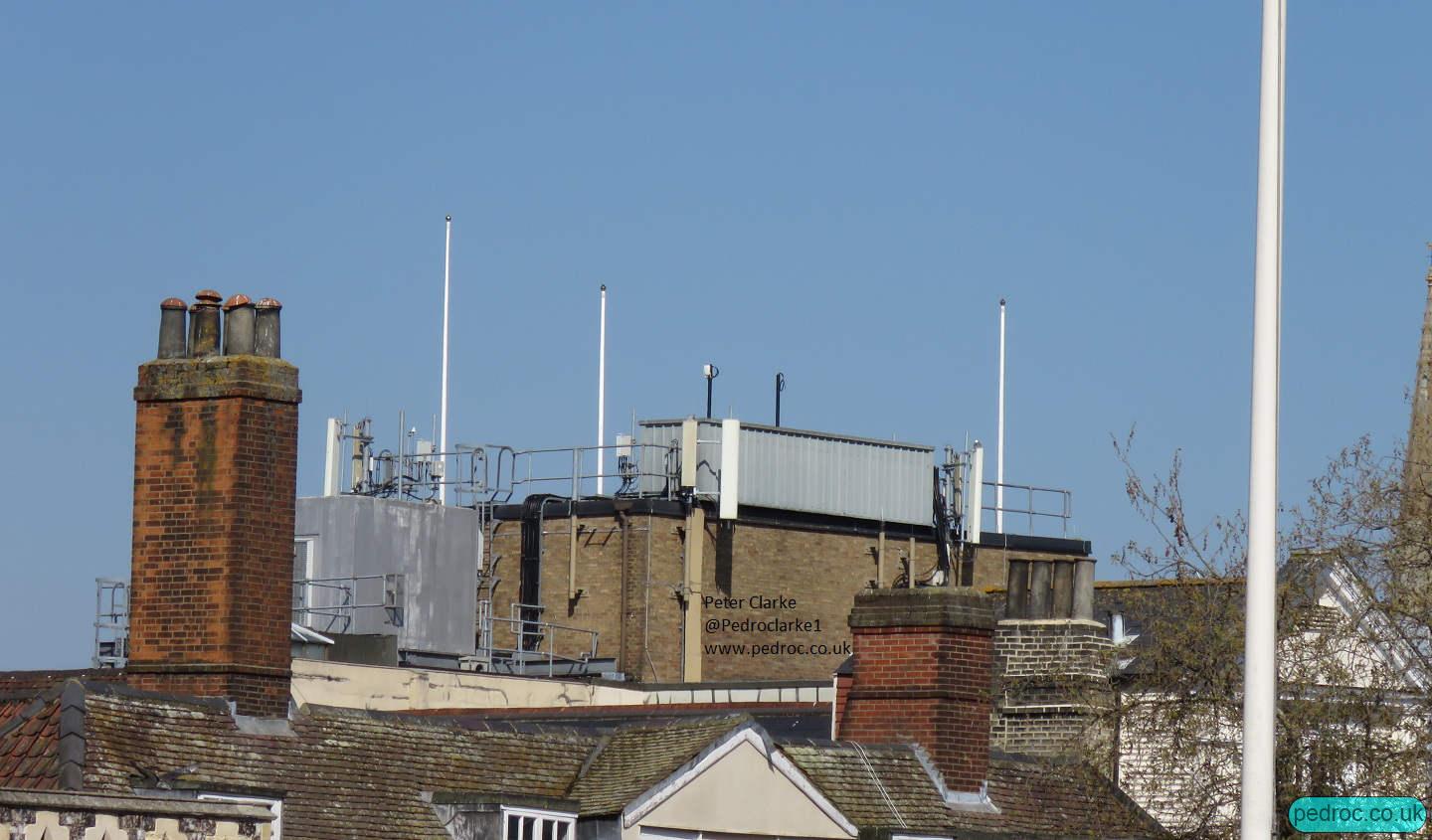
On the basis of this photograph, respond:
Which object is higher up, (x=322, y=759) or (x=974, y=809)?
(x=322, y=759)

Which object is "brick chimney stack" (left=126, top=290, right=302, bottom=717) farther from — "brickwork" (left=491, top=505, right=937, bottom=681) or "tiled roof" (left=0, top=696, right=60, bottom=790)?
"brickwork" (left=491, top=505, right=937, bottom=681)

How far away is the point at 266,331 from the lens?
24.6 m

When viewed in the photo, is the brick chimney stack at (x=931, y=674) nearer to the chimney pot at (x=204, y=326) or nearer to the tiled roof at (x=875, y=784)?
the tiled roof at (x=875, y=784)

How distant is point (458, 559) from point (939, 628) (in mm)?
20849

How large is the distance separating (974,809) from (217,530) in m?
8.71

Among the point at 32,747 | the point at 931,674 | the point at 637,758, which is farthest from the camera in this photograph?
the point at 931,674

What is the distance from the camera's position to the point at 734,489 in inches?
1925

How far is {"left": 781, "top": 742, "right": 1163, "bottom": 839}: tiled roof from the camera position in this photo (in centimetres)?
2628

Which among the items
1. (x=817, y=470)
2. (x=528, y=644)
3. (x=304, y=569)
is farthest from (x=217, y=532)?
(x=817, y=470)

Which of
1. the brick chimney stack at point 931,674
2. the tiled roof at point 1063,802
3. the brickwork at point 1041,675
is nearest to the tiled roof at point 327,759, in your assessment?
the brick chimney stack at point 931,674

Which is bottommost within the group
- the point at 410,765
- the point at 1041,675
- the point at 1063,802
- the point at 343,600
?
the point at 1063,802

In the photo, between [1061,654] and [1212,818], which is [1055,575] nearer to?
[1061,654]

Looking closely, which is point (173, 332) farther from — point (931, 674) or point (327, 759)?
point (931, 674)

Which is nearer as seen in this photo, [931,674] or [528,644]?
[931,674]
